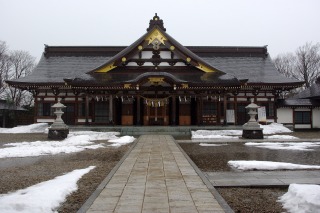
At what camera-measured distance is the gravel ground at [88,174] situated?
207 inches

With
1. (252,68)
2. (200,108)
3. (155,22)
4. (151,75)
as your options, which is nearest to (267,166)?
(151,75)

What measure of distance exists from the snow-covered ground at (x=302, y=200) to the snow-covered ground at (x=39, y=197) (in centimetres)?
377

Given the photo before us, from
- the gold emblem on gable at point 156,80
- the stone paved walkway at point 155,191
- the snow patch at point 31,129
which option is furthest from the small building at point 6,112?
the stone paved walkway at point 155,191

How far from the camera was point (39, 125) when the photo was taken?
2569 centimetres

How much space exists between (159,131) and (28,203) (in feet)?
55.1

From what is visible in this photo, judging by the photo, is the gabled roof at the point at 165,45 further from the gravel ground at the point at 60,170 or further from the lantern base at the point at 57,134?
the gravel ground at the point at 60,170

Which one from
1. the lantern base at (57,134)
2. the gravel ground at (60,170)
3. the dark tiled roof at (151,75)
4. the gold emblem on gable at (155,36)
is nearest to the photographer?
the gravel ground at (60,170)

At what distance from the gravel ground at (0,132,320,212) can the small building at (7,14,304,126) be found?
39.5 feet

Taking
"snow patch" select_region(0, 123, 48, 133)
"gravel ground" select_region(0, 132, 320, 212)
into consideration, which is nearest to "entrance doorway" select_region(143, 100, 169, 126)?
"snow patch" select_region(0, 123, 48, 133)

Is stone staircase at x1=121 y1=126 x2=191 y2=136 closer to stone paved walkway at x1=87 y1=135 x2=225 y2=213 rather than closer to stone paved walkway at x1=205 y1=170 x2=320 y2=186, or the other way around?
stone paved walkway at x1=87 y1=135 x2=225 y2=213

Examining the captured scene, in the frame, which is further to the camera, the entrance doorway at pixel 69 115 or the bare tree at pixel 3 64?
the bare tree at pixel 3 64

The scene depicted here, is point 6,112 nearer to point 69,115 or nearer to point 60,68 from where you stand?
point 60,68

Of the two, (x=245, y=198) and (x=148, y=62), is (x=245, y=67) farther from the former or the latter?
(x=245, y=198)

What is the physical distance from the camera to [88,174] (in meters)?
7.70
